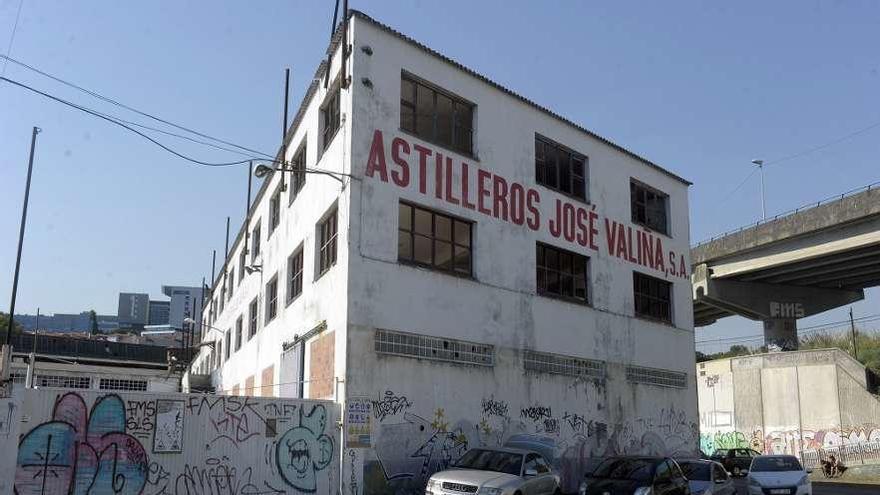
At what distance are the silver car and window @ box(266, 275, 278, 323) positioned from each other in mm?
14975

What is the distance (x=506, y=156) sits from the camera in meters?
22.4

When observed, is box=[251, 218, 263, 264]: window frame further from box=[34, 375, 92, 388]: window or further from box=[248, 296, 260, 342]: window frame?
box=[34, 375, 92, 388]: window

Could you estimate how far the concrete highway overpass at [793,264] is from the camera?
3834 cm

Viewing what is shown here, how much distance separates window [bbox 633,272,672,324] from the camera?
2697cm

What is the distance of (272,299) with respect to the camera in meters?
27.7

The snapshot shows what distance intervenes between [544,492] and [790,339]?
139ft

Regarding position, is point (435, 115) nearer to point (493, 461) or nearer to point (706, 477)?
point (493, 461)

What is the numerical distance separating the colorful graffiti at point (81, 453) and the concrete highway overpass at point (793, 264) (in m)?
35.3

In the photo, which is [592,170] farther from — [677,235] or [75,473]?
[75,473]

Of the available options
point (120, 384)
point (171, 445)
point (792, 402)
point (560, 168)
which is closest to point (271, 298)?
point (560, 168)

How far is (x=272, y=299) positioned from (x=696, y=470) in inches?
643

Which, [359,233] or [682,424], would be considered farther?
[682,424]

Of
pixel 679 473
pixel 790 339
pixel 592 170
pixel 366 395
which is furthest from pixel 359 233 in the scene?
pixel 790 339

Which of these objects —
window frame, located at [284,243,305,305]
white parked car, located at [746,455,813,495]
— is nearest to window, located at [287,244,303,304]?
window frame, located at [284,243,305,305]
